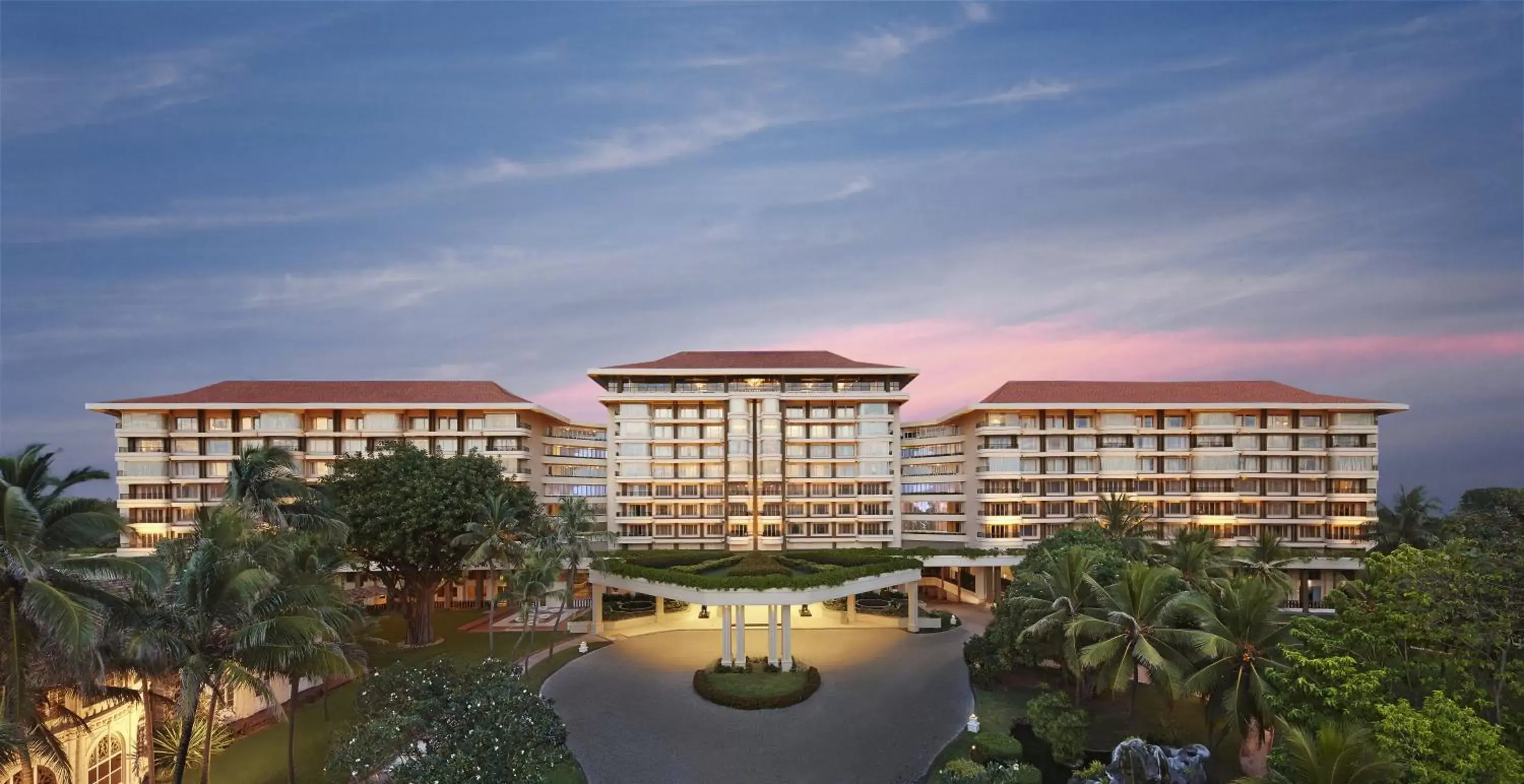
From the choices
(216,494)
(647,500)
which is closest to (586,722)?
(647,500)

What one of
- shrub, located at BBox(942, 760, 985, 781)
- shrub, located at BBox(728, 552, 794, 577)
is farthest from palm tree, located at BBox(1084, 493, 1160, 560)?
shrub, located at BBox(942, 760, 985, 781)

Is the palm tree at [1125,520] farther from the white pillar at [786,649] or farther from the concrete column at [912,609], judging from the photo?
the white pillar at [786,649]

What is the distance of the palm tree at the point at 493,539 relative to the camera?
125ft

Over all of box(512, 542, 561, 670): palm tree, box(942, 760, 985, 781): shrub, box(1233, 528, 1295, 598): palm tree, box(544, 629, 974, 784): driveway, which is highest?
box(512, 542, 561, 670): palm tree

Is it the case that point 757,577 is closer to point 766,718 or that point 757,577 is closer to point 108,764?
point 766,718

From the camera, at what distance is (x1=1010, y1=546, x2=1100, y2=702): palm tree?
31000mm

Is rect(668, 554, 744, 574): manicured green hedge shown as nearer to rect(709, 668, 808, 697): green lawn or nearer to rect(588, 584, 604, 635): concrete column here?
rect(588, 584, 604, 635): concrete column

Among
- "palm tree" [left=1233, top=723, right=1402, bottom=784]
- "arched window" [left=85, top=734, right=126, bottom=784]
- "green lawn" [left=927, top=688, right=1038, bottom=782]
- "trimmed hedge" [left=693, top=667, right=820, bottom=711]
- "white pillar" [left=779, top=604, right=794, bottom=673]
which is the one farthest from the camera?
"white pillar" [left=779, top=604, right=794, bottom=673]

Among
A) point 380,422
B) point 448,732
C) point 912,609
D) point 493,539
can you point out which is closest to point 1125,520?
point 912,609

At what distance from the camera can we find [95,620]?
15.8 meters

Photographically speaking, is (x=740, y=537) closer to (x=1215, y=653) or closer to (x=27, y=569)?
(x=1215, y=653)

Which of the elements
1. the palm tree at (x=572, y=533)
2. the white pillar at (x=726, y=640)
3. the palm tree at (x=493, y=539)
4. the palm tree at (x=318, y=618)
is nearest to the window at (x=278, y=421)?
the palm tree at (x=493, y=539)

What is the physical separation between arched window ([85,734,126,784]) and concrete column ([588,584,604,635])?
2541 centimetres

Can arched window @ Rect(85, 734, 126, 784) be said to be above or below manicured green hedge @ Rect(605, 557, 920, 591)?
below
